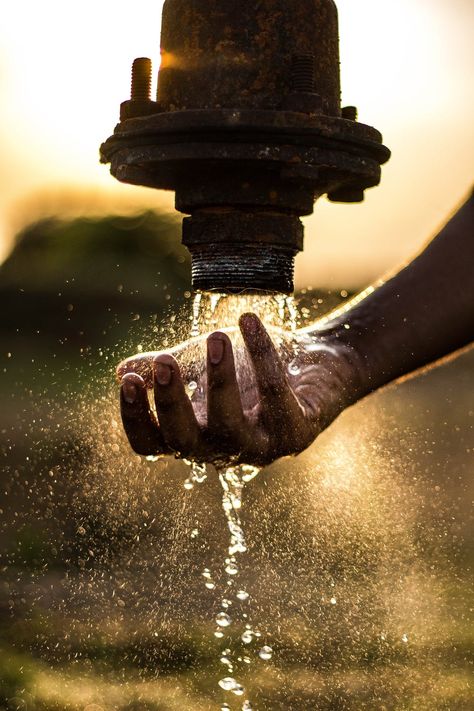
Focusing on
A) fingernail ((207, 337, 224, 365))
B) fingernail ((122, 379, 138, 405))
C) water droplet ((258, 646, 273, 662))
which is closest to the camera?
fingernail ((207, 337, 224, 365))

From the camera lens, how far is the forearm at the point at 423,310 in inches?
60.7

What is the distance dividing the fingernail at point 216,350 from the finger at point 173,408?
0.05 m

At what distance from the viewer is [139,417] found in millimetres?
1502

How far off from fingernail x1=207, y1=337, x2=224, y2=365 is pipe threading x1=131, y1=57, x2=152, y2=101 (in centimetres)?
34

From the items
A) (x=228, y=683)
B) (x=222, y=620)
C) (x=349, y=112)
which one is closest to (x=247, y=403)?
(x=349, y=112)

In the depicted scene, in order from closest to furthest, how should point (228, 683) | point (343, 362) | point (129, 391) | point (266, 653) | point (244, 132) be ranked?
point (244, 132) < point (129, 391) < point (343, 362) < point (228, 683) < point (266, 653)

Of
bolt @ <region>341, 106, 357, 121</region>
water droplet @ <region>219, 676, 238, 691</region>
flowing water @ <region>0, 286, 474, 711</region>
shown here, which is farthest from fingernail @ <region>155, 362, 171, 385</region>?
water droplet @ <region>219, 676, 238, 691</region>

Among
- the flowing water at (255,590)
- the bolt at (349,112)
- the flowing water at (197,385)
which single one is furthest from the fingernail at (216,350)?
the flowing water at (255,590)

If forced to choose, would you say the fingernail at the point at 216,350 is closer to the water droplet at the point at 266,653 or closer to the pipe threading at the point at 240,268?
the pipe threading at the point at 240,268

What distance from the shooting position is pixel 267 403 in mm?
1432

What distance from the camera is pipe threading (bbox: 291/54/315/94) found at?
137 cm

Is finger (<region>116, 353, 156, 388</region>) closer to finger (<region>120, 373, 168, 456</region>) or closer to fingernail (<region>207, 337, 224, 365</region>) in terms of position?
finger (<region>120, 373, 168, 456</region>)

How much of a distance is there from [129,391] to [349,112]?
49 centimetres

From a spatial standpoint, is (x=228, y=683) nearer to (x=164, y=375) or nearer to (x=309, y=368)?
(x=309, y=368)
